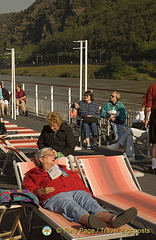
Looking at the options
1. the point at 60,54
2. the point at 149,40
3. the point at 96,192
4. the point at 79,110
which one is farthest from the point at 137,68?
the point at 96,192

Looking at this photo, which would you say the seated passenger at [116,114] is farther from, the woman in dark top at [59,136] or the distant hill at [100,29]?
the distant hill at [100,29]

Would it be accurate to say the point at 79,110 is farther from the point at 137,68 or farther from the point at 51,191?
the point at 137,68

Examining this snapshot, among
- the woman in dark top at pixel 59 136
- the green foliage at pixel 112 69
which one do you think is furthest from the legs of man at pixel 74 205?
the green foliage at pixel 112 69

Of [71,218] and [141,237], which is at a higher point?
[71,218]

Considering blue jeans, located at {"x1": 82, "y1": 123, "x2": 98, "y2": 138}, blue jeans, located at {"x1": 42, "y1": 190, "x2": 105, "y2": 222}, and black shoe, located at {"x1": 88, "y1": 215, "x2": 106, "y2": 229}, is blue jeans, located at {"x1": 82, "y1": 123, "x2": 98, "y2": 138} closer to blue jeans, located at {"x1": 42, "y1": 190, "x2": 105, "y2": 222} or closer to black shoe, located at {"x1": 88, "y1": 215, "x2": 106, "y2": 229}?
blue jeans, located at {"x1": 42, "y1": 190, "x2": 105, "y2": 222}

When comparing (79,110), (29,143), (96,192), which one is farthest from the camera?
(79,110)

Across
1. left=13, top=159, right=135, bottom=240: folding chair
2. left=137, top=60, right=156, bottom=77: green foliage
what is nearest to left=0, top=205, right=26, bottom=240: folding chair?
left=13, top=159, right=135, bottom=240: folding chair

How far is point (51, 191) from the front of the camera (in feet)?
11.4

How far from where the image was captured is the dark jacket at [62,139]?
5094mm

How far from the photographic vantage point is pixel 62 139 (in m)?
5.14

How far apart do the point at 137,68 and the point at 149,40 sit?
39.0ft

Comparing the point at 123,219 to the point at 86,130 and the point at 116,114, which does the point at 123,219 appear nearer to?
the point at 86,130

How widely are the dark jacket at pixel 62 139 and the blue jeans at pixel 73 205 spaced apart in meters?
1.59

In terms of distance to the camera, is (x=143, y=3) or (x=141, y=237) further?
(x=143, y=3)
